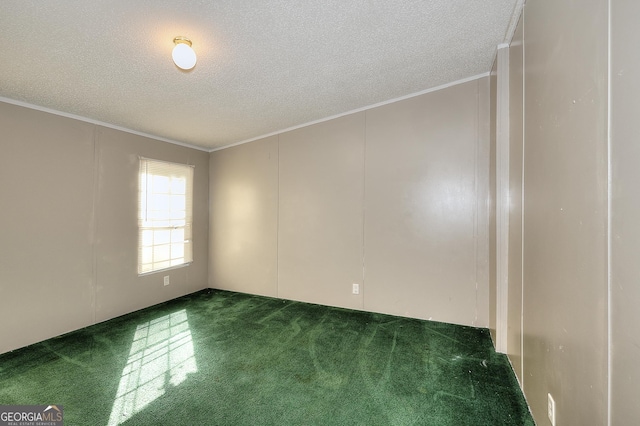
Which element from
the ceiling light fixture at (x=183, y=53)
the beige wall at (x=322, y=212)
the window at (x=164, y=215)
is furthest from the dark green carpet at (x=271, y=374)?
the ceiling light fixture at (x=183, y=53)

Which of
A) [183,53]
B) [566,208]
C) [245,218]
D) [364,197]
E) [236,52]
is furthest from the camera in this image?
[245,218]

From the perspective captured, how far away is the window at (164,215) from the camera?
3.62 meters

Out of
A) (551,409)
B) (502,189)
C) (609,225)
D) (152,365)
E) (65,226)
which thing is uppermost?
(502,189)

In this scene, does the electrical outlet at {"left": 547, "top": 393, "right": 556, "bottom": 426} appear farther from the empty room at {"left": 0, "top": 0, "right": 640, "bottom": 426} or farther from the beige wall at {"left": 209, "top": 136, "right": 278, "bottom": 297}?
the beige wall at {"left": 209, "top": 136, "right": 278, "bottom": 297}

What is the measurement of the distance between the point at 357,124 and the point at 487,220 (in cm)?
188

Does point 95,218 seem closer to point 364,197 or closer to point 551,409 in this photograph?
point 364,197

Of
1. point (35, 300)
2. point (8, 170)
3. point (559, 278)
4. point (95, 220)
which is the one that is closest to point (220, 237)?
point (95, 220)

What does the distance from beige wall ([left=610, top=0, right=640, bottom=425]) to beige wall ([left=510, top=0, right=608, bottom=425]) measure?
49 millimetres

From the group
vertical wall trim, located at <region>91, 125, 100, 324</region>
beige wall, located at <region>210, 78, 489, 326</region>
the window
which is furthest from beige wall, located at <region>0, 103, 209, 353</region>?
beige wall, located at <region>210, 78, 489, 326</region>

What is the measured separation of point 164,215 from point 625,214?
14.8 feet

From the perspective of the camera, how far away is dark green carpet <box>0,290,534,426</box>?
1640 mm

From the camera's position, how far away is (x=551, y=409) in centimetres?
128

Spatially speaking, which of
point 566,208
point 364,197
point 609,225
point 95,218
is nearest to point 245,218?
point 95,218

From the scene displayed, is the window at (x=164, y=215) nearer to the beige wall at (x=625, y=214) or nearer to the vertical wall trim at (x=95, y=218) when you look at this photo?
the vertical wall trim at (x=95, y=218)
